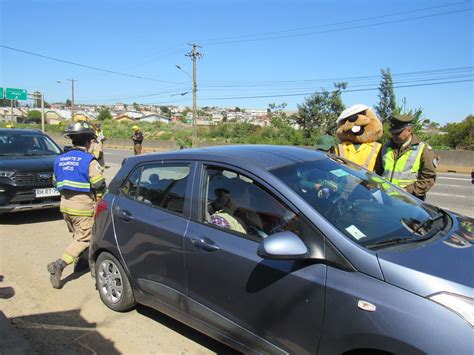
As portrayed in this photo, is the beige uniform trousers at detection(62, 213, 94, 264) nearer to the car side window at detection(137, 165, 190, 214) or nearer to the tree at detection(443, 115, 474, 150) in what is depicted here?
the car side window at detection(137, 165, 190, 214)

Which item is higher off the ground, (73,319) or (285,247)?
(285,247)

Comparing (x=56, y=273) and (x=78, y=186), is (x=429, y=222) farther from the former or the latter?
(x=56, y=273)

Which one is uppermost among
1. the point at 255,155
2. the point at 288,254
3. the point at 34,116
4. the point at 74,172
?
the point at 34,116

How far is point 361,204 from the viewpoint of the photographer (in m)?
2.79

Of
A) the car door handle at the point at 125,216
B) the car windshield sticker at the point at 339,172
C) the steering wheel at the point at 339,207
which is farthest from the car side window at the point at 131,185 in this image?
the steering wheel at the point at 339,207

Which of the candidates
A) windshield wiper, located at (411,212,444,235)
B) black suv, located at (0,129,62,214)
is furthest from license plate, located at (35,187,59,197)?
windshield wiper, located at (411,212,444,235)

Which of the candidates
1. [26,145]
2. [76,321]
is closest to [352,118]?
[76,321]

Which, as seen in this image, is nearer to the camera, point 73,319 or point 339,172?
point 339,172

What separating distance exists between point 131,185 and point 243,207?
1.40 m

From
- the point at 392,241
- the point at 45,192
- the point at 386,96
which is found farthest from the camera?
the point at 386,96

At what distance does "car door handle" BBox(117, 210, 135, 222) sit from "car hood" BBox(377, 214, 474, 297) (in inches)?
87.6

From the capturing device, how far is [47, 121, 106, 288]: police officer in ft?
14.7

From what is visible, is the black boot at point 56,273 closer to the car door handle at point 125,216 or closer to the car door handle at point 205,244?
the car door handle at point 125,216

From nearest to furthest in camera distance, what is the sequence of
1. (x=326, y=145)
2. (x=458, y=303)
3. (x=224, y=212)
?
1. (x=458, y=303)
2. (x=224, y=212)
3. (x=326, y=145)
